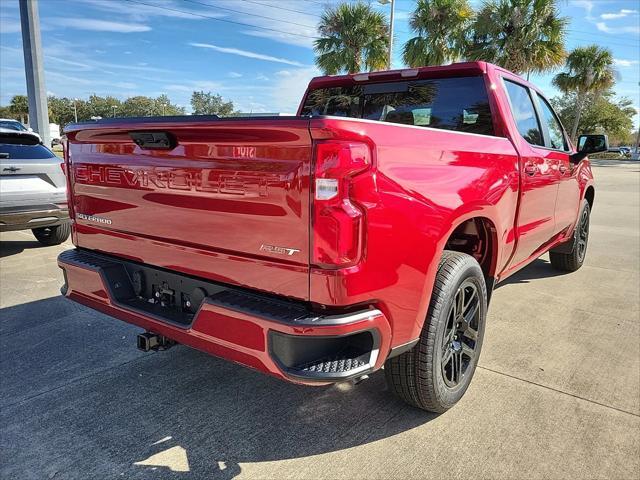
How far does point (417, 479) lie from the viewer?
7.22 ft

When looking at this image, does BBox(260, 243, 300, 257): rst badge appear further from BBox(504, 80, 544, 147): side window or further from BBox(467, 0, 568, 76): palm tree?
BBox(467, 0, 568, 76): palm tree

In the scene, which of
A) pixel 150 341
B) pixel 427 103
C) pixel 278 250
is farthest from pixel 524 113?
pixel 150 341

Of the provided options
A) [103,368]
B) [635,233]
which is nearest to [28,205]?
[103,368]

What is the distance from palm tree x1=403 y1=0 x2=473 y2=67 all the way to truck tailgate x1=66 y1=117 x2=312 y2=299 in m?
21.2

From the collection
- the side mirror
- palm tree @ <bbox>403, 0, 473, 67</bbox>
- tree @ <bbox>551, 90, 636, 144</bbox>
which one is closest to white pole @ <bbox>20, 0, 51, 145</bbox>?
the side mirror

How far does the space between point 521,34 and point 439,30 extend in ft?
11.5

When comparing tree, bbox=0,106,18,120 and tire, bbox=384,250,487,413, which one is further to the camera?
tree, bbox=0,106,18,120

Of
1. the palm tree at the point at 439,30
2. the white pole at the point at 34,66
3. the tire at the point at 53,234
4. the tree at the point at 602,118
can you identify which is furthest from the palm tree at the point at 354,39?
the tree at the point at 602,118

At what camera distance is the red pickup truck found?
74.4 inches

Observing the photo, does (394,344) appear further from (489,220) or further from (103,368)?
(103,368)

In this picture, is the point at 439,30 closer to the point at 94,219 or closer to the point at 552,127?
the point at 552,127

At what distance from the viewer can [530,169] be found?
3.36m

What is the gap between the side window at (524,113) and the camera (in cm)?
352

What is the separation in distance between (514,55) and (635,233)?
1474 centimetres
